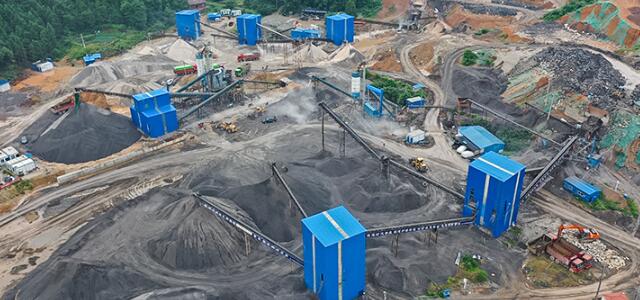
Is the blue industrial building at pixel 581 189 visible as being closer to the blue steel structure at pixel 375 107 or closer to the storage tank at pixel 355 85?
the blue steel structure at pixel 375 107

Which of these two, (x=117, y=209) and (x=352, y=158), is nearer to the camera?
(x=117, y=209)

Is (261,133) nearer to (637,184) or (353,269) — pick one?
(353,269)

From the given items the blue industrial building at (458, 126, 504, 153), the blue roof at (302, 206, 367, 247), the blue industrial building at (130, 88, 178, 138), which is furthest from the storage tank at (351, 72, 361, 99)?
the blue roof at (302, 206, 367, 247)

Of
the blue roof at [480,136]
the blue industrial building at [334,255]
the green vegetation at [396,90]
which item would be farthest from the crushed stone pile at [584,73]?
the blue industrial building at [334,255]

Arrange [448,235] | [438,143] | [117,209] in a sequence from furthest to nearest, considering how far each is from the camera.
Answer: [438,143]
[117,209]
[448,235]

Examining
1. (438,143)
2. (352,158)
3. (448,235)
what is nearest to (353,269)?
(448,235)

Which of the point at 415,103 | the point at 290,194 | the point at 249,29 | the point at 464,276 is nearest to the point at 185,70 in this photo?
the point at 249,29

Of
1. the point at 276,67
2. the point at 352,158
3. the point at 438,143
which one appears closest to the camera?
the point at 352,158

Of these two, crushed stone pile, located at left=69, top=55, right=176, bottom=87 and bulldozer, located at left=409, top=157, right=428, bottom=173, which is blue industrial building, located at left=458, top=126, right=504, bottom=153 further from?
crushed stone pile, located at left=69, top=55, right=176, bottom=87
